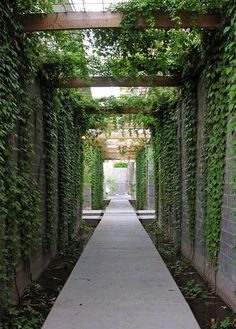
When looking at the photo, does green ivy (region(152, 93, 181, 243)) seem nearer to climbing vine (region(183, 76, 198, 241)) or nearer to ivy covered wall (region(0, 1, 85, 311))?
climbing vine (region(183, 76, 198, 241))

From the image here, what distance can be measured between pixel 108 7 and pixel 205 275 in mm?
3342

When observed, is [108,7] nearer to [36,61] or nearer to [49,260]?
[36,61]

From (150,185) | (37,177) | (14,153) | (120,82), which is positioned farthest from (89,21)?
(150,185)

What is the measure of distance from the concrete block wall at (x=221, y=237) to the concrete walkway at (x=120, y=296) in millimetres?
512

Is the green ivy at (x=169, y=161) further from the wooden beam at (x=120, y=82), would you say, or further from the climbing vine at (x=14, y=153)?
the climbing vine at (x=14, y=153)

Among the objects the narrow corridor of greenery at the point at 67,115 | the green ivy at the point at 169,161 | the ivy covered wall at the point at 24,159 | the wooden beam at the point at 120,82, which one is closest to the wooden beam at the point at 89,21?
the narrow corridor of greenery at the point at 67,115

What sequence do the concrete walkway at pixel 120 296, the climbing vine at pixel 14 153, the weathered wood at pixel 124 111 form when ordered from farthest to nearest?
the weathered wood at pixel 124 111, the climbing vine at pixel 14 153, the concrete walkway at pixel 120 296

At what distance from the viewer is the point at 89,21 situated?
4.29 meters

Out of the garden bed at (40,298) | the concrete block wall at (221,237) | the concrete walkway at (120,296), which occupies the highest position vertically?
the concrete block wall at (221,237)

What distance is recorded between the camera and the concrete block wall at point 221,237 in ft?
13.1

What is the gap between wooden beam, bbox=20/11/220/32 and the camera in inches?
166

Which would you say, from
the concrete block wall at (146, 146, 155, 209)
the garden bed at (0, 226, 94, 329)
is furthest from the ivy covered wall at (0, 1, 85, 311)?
the concrete block wall at (146, 146, 155, 209)

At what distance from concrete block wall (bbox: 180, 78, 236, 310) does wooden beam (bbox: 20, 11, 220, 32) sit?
1.23 meters

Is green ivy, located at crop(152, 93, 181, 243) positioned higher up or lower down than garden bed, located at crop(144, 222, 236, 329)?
higher up
